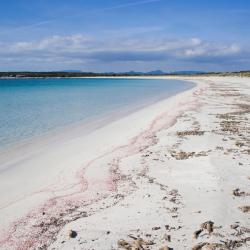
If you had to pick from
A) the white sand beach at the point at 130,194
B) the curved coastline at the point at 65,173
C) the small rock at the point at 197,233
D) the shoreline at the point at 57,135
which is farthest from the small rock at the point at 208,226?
the shoreline at the point at 57,135

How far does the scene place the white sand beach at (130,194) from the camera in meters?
6.06

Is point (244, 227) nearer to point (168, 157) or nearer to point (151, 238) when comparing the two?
Result: point (151, 238)

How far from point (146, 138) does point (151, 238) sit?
29.6ft

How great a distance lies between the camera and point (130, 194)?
318 inches

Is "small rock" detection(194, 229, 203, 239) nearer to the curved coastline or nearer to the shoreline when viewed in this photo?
the curved coastline

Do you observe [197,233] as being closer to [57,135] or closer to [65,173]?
[65,173]

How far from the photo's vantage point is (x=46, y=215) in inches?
281

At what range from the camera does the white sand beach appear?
6.06 m

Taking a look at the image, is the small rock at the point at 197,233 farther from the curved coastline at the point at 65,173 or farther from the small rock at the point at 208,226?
the curved coastline at the point at 65,173

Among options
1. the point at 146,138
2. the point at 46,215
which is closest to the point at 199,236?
the point at 46,215

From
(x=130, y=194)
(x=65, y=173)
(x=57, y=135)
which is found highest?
(x=130, y=194)

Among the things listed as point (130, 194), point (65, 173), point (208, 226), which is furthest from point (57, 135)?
point (208, 226)

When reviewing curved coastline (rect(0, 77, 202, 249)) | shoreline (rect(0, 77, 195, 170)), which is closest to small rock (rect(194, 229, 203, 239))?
curved coastline (rect(0, 77, 202, 249))

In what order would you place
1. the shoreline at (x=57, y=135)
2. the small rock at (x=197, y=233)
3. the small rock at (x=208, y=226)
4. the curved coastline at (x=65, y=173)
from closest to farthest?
the small rock at (x=197, y=233) < the small rock at (x=208, y=226) < the curved coastline at (x=65, y=173) < the shoreline at (x=57, y=135)
